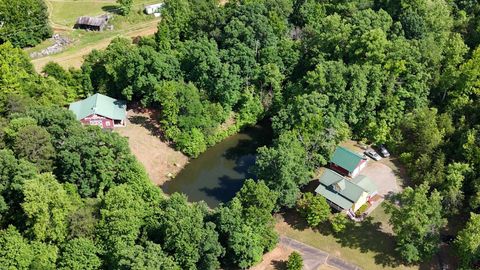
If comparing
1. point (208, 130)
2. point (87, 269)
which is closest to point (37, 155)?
point (87, 269)

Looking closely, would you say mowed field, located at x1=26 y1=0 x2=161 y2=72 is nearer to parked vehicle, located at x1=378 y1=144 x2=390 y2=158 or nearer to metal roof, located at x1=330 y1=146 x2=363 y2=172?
metal roof, located at x1=330 y1=146 x2=363 y2=172

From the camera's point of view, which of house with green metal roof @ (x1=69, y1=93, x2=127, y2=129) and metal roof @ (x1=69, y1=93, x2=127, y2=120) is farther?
metal roof @ (x1=69, y1=93, x2=127, y2=120)

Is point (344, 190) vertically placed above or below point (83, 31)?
below

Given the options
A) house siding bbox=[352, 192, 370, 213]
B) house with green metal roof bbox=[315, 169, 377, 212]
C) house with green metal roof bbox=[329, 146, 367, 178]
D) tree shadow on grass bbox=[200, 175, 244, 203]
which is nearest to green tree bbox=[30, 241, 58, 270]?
tree shadow on grass bbox=[200, 175, 244, 203]

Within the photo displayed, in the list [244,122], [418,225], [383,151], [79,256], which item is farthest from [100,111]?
[418,225]

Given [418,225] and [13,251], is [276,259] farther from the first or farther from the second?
[13,251]

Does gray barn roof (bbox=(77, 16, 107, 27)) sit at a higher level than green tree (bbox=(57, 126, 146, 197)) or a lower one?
higher

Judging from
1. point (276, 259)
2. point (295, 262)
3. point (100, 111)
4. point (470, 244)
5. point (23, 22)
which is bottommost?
point (276, 259)

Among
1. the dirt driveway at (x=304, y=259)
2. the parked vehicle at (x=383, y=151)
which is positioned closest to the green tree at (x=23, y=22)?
the dirt driveway at (x=304, y=259)
